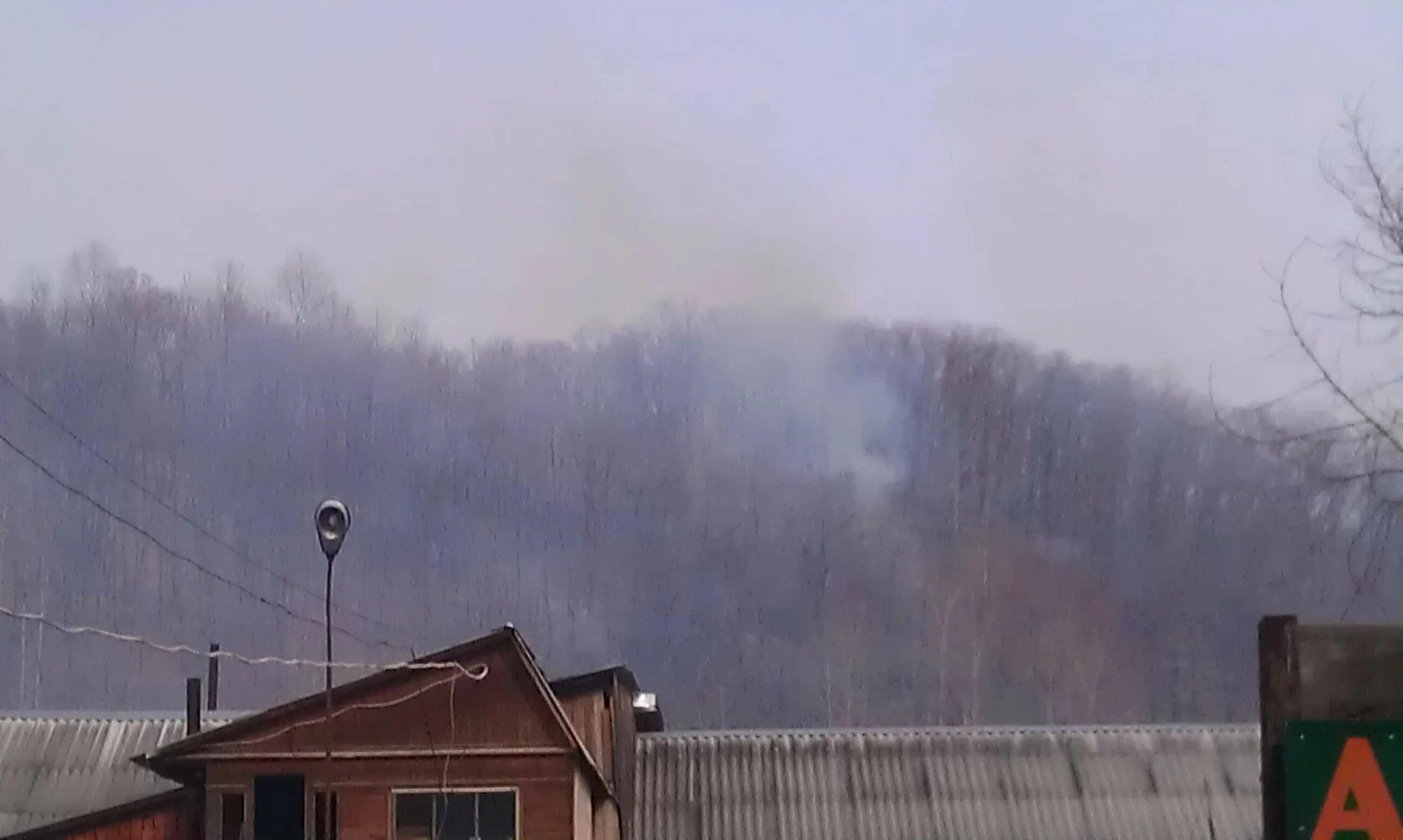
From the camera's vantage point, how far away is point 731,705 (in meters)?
70.6

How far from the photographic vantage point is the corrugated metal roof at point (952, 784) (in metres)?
24.8

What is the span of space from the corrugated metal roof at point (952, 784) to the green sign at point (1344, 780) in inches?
684

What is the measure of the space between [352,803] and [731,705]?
52569mm

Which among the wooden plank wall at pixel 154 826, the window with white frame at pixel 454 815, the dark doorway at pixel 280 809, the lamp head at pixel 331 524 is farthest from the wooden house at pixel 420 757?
the lamp head at pixel 331 524

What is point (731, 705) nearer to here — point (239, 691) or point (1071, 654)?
point (1071, 654)

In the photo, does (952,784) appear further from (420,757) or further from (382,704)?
(382,704)

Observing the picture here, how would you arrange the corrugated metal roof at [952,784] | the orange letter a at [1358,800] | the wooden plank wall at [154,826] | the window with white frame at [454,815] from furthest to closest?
1. the corrugated metal roof at [952,784]
2. the wooden plank wall at [154,826]
3. the window with white frame at [454,815]
4. the orange letter a at [1358,800]

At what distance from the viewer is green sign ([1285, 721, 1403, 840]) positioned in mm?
7797

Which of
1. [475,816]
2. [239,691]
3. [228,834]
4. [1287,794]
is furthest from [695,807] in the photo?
[239,691]

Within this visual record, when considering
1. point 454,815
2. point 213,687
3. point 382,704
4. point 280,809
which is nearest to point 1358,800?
point 454,815

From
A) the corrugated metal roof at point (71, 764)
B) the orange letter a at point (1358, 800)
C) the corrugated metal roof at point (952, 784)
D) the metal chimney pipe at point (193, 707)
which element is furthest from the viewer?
the corrugated metal roof at point (71, 764)

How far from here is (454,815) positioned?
19266mm

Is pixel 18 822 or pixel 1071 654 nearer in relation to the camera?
pixel 18 822

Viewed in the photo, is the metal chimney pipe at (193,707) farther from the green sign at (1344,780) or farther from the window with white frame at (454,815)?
the green sign at (1344,780)
